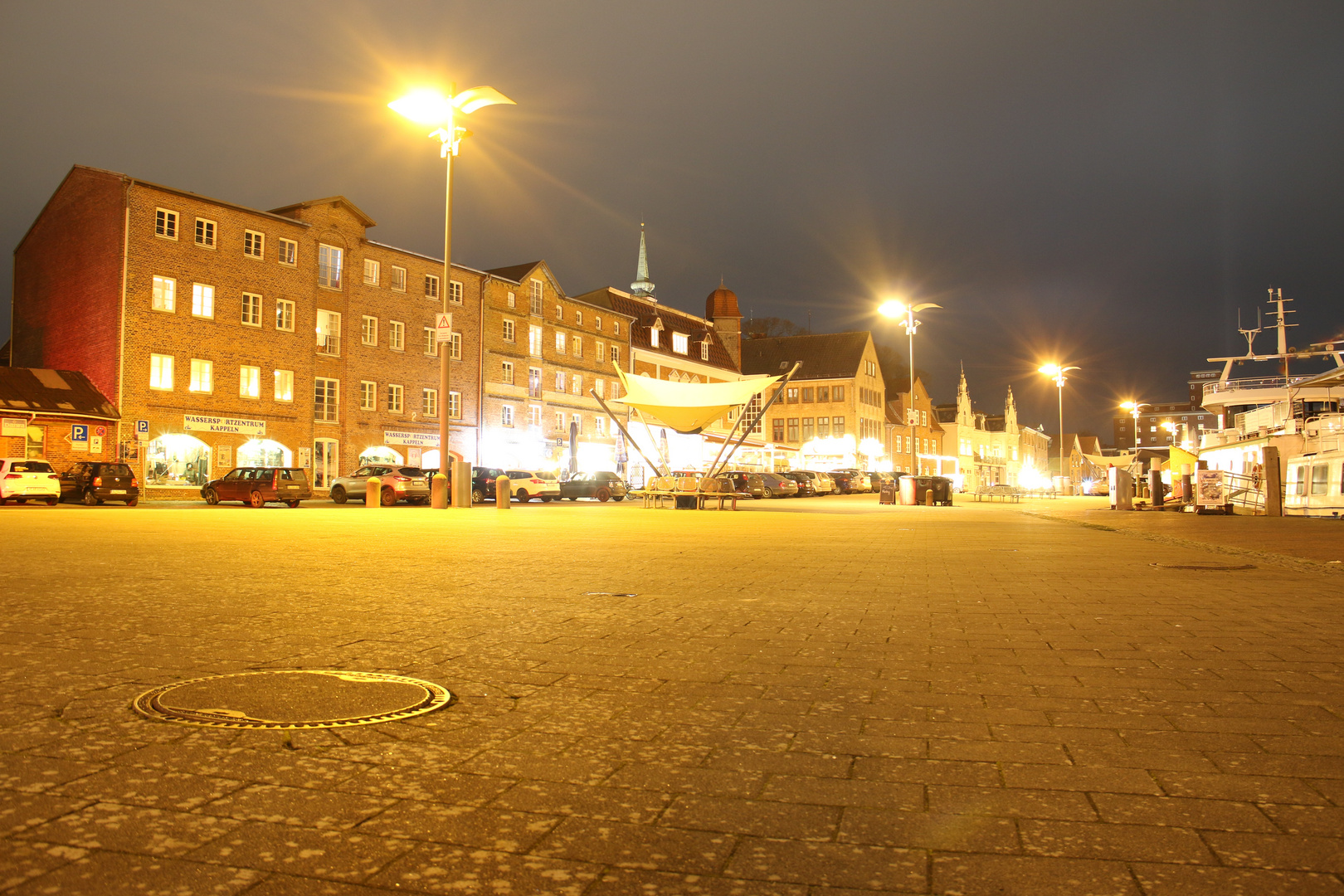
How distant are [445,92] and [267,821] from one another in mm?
25098

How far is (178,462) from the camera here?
3988 centimetres

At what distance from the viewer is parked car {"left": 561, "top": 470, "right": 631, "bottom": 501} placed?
43531mm

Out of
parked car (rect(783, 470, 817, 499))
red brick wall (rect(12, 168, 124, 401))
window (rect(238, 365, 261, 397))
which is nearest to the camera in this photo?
red brick wall (rect(12, 168, 124, 401))

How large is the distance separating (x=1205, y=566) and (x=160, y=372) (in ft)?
127

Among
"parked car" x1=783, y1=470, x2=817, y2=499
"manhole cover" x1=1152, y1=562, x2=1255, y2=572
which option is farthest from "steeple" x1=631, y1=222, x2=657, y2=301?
"manhole cover" x1=1152, y1=562, x2=1255, y2=572

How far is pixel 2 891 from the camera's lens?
238 centimetres

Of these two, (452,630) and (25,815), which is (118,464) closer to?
(452,630)

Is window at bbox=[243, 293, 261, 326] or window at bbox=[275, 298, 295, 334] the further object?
window at bbox=[275, 298, 295, 334]

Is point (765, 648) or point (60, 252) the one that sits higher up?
point (60, 252)

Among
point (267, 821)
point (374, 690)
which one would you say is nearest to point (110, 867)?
point (267, 821)

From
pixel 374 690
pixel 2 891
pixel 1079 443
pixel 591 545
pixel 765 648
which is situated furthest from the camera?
pixel 1079 443

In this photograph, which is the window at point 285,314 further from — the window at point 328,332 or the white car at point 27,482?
the white car at point 27,482

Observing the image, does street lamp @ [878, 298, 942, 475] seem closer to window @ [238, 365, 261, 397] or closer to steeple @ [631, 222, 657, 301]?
window @ [238, 365, 261, 397]

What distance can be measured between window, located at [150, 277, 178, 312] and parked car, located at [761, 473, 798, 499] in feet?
99.6
